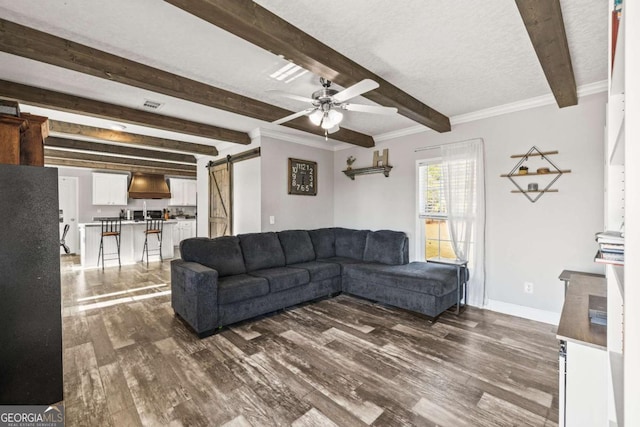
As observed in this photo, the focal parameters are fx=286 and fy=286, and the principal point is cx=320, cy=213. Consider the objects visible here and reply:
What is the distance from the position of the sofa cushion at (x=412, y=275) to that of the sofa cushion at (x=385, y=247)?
17 cm

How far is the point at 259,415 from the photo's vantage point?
1.86 meters

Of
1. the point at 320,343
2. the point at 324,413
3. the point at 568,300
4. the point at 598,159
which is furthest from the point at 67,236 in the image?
the point at 598,159

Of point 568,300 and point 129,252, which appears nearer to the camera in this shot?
point 568,300

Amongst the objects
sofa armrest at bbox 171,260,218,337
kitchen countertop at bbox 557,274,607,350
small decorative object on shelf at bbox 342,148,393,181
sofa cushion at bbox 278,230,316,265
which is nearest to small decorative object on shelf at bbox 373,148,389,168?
small decorative object on shelf at bbox 342,148,393,181

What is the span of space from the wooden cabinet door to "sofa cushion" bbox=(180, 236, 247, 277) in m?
1.70

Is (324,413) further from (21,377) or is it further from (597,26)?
(597,26)

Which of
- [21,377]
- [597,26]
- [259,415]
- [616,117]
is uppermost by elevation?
[597,26]

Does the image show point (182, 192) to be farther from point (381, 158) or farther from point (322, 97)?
point (322, 97)

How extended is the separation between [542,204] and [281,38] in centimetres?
338

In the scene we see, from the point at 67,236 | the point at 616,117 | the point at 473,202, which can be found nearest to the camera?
the point at 616,117

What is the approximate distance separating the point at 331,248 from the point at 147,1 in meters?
3.99

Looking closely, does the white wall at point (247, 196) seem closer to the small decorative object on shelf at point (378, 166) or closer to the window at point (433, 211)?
the small decorative object on shelf at point (378, 166)

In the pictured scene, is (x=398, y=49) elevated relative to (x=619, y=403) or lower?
elevated

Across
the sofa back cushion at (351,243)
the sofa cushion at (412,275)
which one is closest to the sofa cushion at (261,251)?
the sofa cushion at (412,275)
